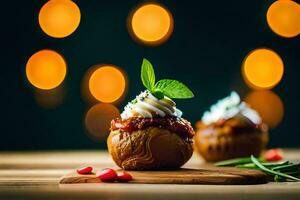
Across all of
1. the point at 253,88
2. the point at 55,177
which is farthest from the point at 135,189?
the point at 253,88

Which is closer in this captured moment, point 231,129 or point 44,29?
point 231,129

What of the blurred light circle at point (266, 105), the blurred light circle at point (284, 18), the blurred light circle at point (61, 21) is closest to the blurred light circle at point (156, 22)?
the blurred light circle at point (61, 21)

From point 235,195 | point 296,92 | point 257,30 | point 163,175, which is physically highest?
point 257,30

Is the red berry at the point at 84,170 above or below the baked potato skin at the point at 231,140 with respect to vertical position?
below

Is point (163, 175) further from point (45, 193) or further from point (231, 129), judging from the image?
point (231, 129)

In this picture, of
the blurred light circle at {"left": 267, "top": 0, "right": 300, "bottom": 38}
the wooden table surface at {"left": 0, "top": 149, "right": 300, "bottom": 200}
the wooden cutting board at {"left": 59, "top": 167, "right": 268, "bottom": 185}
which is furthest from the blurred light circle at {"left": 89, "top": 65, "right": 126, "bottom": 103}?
the wooden cutting board at {"left": 59, "top": 167, "right": 268, "bottom": 185}

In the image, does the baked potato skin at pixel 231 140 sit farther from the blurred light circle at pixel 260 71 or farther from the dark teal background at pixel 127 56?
the blurred light circle at pixel 260 71

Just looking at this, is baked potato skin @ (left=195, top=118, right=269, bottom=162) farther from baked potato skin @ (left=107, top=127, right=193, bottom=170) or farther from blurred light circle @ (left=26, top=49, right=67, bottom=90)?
blurred light circle @ (left=26, top=49, right=67, bottom=90)

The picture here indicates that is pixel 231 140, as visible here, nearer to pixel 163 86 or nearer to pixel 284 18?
pixel 163 86
